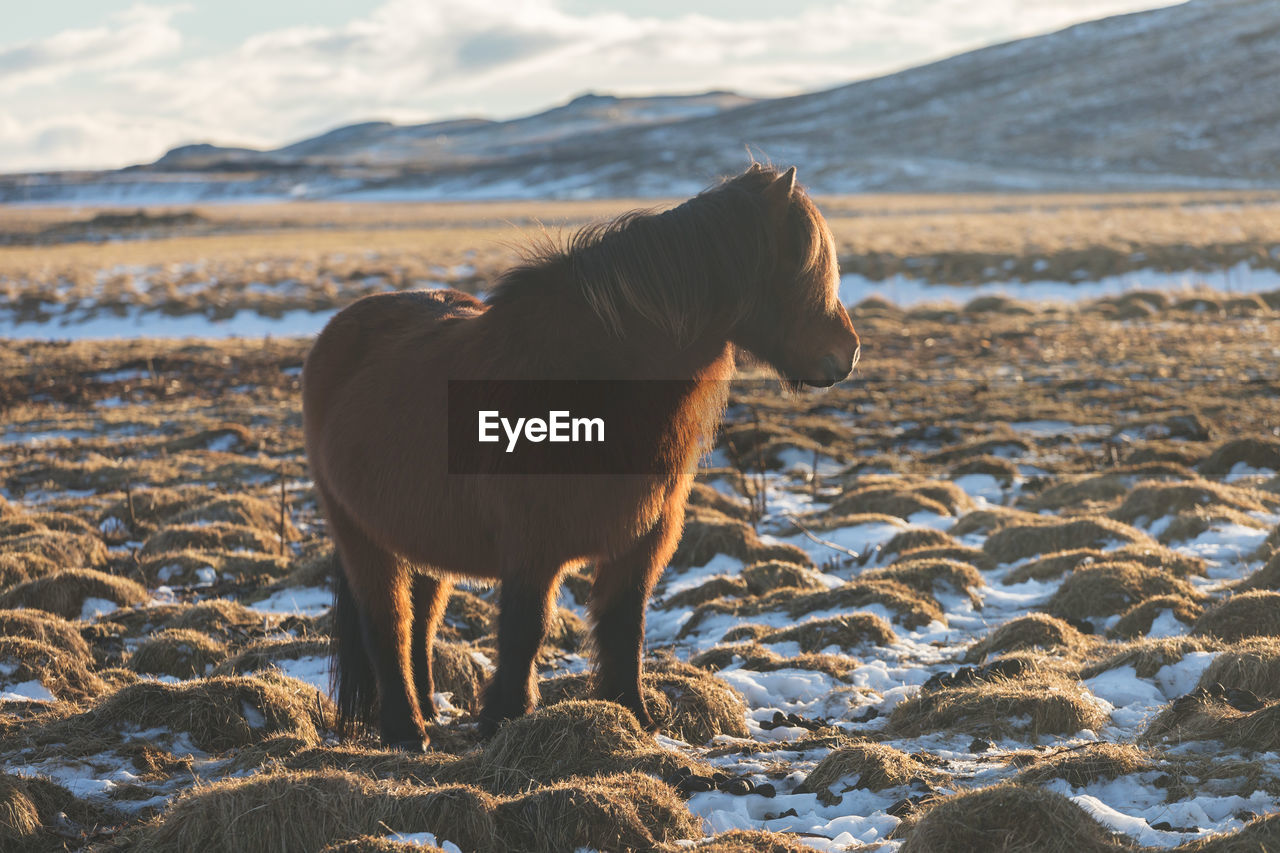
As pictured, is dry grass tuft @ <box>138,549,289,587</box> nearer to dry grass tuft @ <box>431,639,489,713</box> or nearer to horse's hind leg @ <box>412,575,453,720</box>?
dry grass tuft @ <box>431,639,489,713</box>

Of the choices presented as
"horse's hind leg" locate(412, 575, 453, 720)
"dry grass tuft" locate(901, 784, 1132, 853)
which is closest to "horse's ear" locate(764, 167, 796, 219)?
"dry grass tuft" locate(901, 784, 1132, 853)

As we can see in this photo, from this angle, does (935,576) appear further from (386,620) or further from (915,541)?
(386,620)

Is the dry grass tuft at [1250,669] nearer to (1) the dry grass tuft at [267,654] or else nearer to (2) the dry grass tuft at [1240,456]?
(1) the dry grass tuft at [267,654]

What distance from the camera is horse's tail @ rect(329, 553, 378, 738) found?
5.14m

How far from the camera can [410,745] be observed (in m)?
4.86

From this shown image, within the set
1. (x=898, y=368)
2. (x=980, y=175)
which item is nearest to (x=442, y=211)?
(x=980, y=175)

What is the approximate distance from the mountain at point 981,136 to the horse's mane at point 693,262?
89305 millimetres

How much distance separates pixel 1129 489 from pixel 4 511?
959 cm

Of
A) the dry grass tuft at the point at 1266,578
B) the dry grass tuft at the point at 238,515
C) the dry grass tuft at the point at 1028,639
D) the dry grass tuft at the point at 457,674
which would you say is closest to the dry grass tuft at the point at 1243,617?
the dry grass tuft at the point at 1266,578

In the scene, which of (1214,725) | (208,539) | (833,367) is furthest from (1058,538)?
(208,539)

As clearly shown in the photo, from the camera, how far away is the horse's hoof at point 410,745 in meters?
4.83

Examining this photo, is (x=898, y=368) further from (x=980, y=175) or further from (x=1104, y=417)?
(x=980, y=175)

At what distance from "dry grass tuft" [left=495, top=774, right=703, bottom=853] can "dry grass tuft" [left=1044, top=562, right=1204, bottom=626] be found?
145 inches

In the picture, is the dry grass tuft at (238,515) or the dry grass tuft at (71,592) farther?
the dry grass tuft at (238,515)
